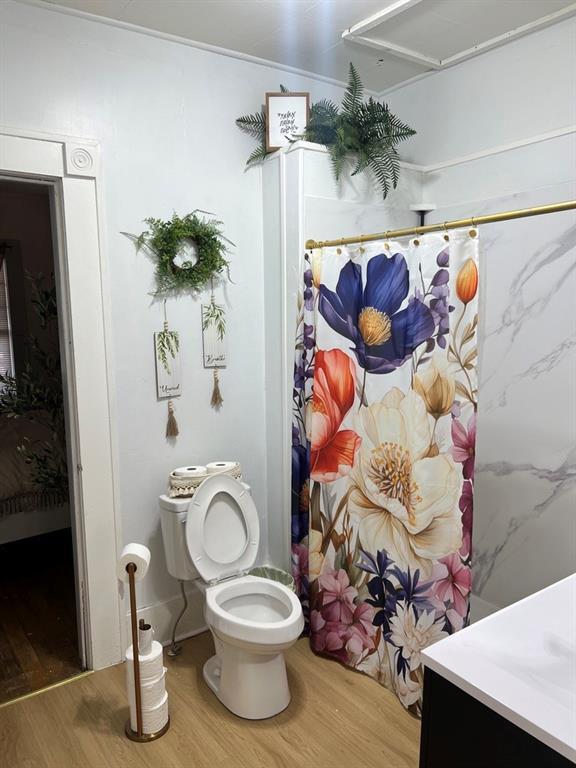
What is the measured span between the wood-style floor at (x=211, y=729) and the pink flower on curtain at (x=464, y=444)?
98 centimetres

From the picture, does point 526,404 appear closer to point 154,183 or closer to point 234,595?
point 234,595

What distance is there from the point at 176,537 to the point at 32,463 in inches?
60.3

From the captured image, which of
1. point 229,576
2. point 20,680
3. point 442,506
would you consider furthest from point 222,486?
point 20,680

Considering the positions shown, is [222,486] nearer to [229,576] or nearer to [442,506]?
[229,576]

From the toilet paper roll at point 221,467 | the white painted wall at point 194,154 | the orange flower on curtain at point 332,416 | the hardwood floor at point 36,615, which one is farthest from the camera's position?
the toilet paper roll at point 221,467

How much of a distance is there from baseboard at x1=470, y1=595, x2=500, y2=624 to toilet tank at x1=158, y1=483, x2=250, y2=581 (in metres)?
1.29

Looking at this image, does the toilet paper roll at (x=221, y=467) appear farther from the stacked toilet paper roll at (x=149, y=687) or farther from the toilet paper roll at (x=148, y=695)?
the toilet paper roll at (x=148, y=695)

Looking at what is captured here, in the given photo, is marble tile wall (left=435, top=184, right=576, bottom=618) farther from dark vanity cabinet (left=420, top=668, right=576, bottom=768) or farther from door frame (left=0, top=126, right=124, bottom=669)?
door frame (left=0, top=126, right=124, bottom=669)

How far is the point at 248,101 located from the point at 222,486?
1.71 metres

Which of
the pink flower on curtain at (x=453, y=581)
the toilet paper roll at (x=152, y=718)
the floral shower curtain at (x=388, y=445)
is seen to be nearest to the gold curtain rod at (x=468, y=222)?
the floral shower curtain at (x=388, y=445)

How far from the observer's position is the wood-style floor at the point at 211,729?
1.98 m

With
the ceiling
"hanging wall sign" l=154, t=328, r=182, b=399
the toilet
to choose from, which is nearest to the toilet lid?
the toilet

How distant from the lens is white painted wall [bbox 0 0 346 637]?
6.99 ft

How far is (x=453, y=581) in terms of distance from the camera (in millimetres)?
2049
